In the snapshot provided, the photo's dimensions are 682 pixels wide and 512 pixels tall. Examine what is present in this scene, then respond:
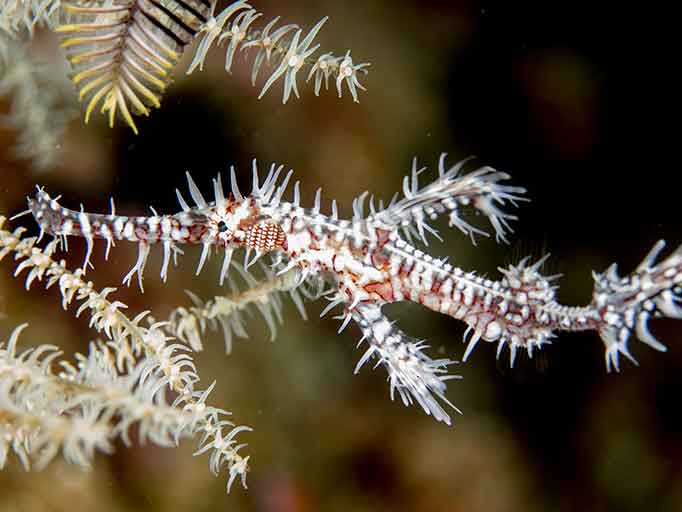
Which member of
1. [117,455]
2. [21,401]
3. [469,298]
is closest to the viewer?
[21,401]

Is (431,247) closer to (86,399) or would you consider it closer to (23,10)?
(86,399)


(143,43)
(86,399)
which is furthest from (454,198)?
(86,399)

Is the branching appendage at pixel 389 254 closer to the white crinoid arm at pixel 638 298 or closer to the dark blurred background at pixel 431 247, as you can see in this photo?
the white crinoid arm at pixel 638 298

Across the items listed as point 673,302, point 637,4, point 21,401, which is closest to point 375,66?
point 637,4

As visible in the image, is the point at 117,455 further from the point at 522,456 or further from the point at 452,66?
the point at 452,66

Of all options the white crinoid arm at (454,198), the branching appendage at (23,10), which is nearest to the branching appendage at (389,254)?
the white crinoid arm at (454,198)

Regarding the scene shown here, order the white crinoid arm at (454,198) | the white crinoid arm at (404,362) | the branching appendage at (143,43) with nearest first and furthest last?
the branching appendage at (143,43)
the white crinoid arm at (454,198)
the white crinoid arm at (404,362)

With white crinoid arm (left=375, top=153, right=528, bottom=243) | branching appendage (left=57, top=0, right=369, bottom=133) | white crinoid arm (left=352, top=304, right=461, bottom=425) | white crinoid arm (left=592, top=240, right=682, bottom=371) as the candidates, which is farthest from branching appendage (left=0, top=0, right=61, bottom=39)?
white crinoid arm (left=592, top=240, right=682, bottom=371)
